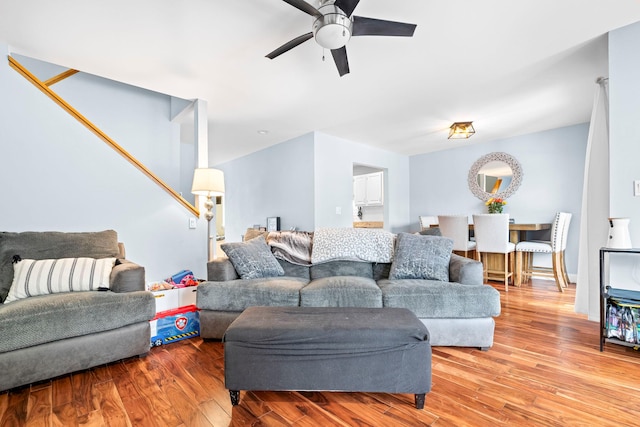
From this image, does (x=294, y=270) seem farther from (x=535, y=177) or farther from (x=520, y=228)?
(x=535, y=177)

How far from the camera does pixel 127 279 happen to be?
2074 mm

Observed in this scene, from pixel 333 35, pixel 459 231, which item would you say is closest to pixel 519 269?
pixel 459 231

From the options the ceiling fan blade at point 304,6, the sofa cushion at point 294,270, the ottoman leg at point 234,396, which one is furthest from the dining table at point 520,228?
the ottoman leg at point 234,396

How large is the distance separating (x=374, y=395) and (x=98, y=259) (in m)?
2.21

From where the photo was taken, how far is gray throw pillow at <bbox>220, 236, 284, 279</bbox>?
2.58 meters

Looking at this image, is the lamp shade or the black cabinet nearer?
the black cabinet

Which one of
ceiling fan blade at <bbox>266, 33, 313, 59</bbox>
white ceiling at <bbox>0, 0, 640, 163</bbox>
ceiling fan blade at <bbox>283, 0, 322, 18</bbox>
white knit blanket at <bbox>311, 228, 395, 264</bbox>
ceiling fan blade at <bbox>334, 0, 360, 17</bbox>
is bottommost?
white knit blanket at <bbox>311, 228, 395, 264</bbox>

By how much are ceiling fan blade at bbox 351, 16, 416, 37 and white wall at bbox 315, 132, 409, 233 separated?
2784 mm

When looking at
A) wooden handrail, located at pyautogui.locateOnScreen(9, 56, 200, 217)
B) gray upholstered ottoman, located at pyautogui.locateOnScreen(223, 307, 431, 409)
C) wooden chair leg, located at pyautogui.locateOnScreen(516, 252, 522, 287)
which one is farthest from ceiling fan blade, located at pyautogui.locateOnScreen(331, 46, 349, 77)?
wooden chair leg, located at pyautogui.locateOnScreen(516, 252, 522, 287)

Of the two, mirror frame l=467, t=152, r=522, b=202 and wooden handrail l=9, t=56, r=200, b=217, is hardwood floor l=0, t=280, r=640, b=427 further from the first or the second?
mirror frame l=467, t=152, r=522, b=202

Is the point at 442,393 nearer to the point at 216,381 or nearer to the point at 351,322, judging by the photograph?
the point at 351,322

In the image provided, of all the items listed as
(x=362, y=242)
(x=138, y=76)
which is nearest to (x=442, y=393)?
(x=362, y=242)

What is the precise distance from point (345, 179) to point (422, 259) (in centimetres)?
284

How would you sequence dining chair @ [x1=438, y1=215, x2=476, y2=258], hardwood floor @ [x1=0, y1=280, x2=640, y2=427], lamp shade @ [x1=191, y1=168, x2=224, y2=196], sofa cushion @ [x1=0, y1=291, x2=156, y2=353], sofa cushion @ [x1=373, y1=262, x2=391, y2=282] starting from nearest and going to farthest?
hardwood floor @ [x1=0, y1=280, x2=640, y2=427]
sofa cushion @ [x1=0, y1=291, x2=156, y2=353]
sofa cushion @ [x1=373, y1=262, x2=391, y2=282]
lamp shade @ [x1=191, y1=168, x2=224, y2=196]
dining chair @ [x1=438, y1=215, x2=476, y2=258]
